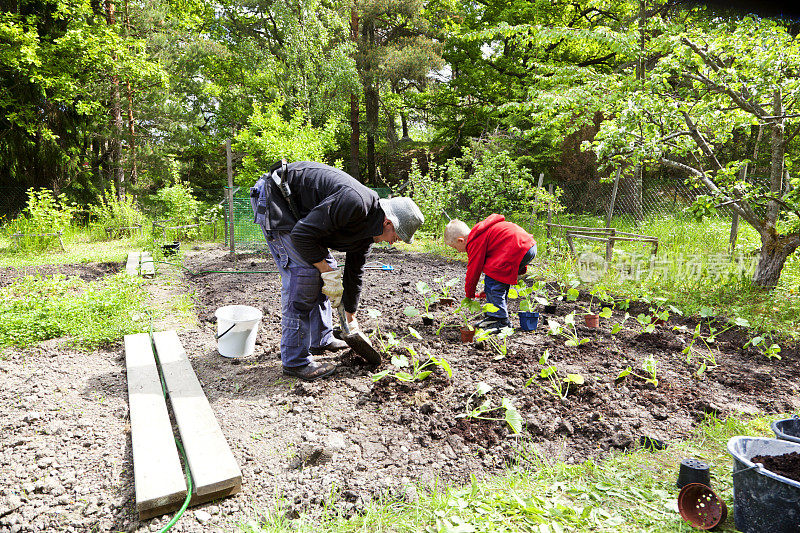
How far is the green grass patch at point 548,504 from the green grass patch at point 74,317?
2.56 metres

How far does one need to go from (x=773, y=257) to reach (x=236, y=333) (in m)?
5.29

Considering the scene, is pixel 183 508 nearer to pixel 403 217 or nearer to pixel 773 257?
pixel 403 217

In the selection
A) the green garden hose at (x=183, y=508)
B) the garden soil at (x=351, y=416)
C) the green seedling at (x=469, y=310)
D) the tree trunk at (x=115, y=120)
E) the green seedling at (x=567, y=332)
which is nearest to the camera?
the green garden hose at (x=183, y=508)

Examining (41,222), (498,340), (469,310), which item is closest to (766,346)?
(498,340)

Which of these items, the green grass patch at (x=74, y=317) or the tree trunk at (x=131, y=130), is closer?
the green grass patch at (x=74, y=317)

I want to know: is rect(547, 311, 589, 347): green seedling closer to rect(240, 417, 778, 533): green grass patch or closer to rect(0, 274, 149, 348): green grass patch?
rect(240, 417, 778, 533): green grass patch

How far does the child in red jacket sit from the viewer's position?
3809 millimetres

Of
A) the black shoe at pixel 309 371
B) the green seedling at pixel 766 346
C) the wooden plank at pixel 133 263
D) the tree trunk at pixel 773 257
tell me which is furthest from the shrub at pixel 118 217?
the tree trunk at pixel 773 257

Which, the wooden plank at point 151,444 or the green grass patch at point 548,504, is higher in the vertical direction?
the wooden plank at point 151,444

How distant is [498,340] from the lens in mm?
3711

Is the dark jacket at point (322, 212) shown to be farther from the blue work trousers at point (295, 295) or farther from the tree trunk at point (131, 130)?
the tree trunk at point (131, 130)

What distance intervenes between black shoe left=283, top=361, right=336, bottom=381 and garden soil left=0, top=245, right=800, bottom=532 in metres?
0.07

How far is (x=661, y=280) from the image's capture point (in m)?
5.33

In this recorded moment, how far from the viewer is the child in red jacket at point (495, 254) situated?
3809mm
